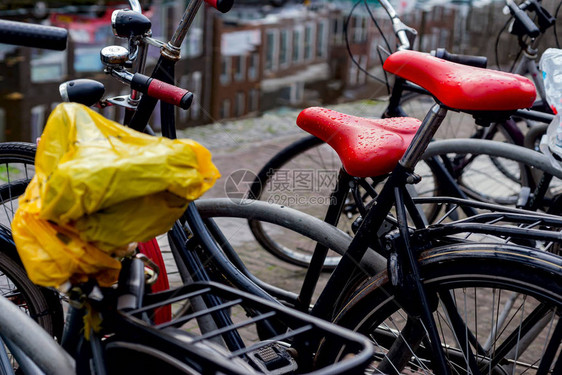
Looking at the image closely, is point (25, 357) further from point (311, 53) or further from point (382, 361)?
point (311, 53)

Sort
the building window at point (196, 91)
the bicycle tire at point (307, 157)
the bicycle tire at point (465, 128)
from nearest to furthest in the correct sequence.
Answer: the bicycle tire at point (307, 157)
the bicycle tire at point (465, 128)
the building window at point (196, 91)

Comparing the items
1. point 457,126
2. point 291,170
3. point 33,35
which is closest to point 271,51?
point 457,126

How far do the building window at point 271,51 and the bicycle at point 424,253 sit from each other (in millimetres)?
8421

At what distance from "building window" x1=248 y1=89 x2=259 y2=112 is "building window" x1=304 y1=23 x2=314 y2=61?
10.1 feet

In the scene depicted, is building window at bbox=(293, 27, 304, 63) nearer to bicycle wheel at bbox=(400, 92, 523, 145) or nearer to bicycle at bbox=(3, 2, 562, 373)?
bicycle wheel at bbox=(400, 92, 523, 145)

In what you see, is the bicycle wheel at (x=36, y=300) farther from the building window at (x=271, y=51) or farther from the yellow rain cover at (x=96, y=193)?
the building window at (x=271, y=51)

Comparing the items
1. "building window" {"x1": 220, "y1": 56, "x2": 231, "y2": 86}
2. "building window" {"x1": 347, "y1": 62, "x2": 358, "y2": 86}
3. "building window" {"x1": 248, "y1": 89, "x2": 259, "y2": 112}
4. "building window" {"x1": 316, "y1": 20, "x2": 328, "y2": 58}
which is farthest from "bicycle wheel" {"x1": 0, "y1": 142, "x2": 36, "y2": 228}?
"building window" {"x1": 316, "y1": 20, "x2": 328, "y2": 58}

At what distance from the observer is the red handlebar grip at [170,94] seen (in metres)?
1.94

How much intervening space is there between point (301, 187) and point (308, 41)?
9645 millimetres

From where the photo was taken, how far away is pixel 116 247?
1480 millimetres

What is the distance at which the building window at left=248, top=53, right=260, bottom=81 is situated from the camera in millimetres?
9770

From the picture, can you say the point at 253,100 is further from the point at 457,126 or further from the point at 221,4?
the point at 221,4

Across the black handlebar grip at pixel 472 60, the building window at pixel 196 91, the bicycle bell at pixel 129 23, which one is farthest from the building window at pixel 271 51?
the bicycle bell at pixel 129 23

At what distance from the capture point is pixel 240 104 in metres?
8.37
